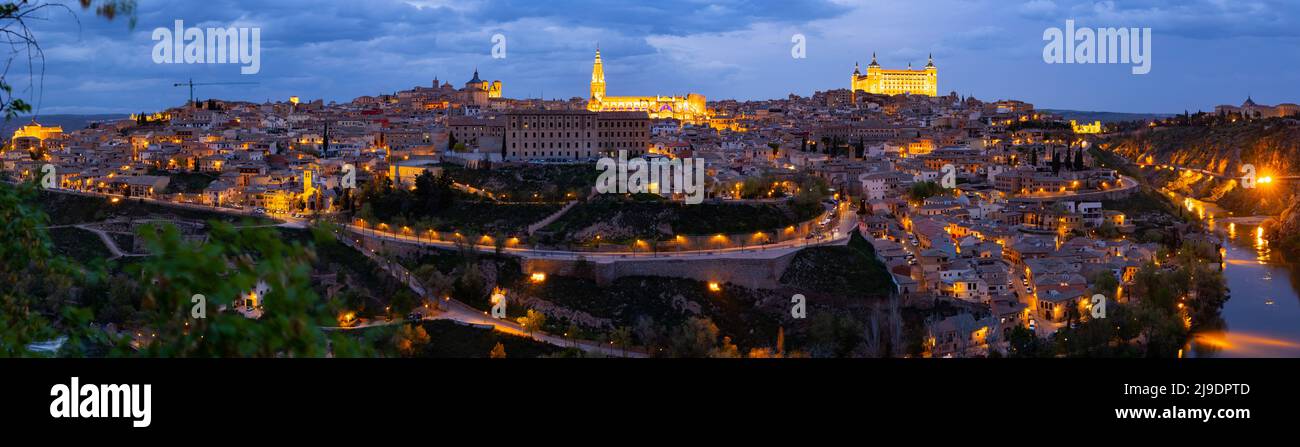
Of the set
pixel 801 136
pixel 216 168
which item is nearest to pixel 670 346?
pixel 216 168

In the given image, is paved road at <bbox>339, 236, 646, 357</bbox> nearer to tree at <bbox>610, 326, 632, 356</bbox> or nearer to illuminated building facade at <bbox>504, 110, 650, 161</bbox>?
tree at <bbox>610, 326, 632, 356</bbox>

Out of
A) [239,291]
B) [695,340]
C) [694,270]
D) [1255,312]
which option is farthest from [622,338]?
[239,291]

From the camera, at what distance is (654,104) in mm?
39625

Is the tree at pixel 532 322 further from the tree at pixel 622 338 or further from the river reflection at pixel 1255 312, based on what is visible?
the river reflection at pixel 1255 312

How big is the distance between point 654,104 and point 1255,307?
27888mm

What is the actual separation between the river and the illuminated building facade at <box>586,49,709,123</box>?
21004mm

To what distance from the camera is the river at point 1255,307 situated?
1105cm

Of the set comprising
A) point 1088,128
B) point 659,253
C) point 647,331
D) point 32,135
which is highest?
point 1088,128

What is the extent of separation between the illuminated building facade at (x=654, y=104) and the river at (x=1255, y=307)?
68.9ft

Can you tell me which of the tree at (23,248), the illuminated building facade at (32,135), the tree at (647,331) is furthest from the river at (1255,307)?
the illuminated building facade at (32,135)

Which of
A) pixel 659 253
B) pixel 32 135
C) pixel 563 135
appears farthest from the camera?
pixel 32 135

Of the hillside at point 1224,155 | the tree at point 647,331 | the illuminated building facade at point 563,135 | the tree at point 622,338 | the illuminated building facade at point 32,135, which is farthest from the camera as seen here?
the hillside at point 1224,155

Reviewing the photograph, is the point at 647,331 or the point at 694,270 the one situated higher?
the point at 694,270

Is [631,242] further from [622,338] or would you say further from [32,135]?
[32,135]
